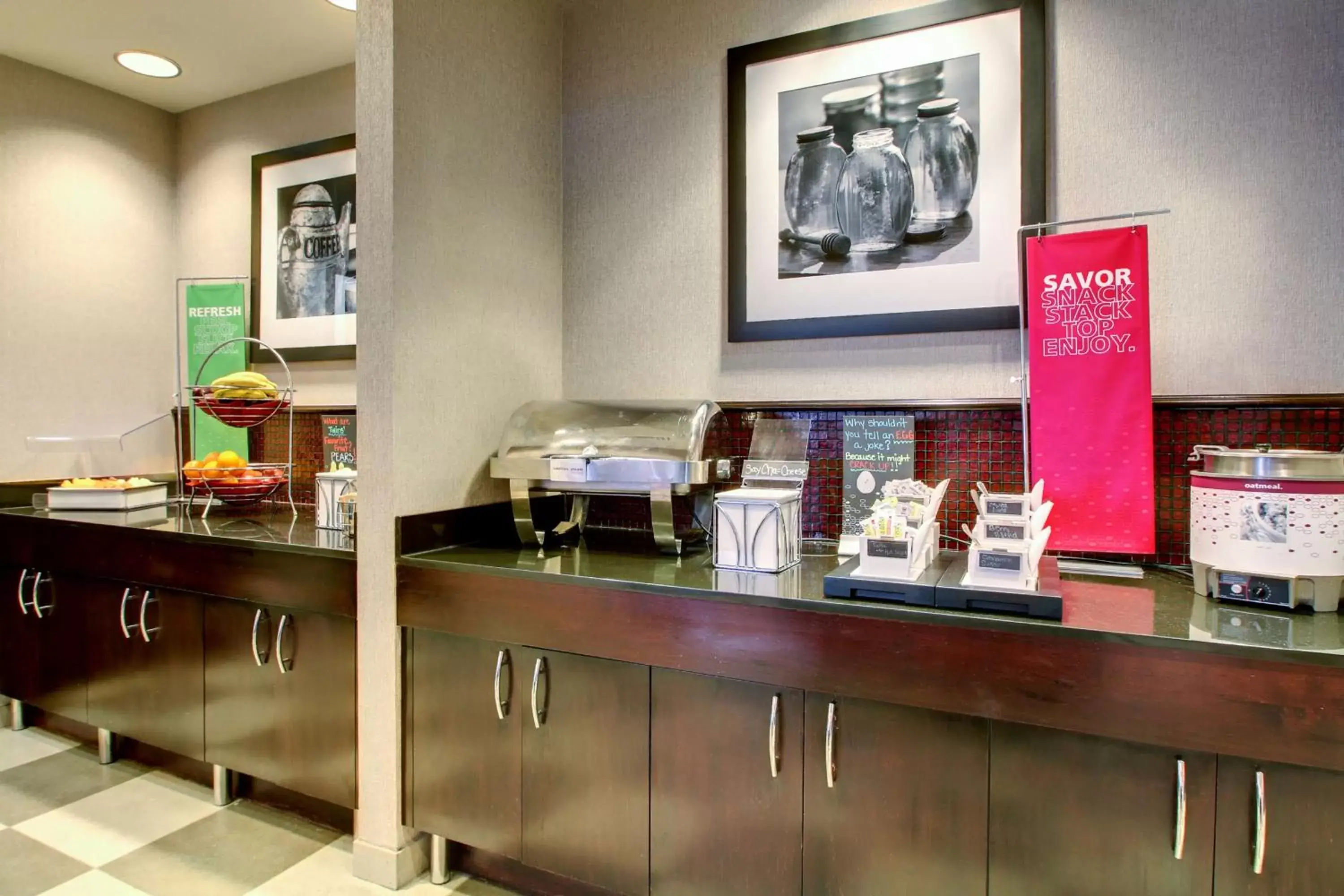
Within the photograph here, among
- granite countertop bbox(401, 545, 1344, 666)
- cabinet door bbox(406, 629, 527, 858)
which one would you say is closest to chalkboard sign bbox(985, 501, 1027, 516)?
granite countertop bbox(401, 545, 1344, 666)

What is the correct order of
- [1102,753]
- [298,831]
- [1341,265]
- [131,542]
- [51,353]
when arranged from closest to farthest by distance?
[1102,753] < [1341,265] < [298,831] < [131,542] < [51,353]

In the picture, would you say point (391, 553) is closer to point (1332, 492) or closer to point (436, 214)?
point (436, 214)

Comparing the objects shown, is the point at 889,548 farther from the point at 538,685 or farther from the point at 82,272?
the point at 82,272

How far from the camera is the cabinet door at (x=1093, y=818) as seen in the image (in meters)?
1.25

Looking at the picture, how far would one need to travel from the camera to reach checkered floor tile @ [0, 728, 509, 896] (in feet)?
6.49

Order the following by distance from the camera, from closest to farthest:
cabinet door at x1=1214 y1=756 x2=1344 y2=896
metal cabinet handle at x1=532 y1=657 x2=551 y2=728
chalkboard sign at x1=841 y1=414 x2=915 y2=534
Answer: cabinet door at x1=1214 y1=756 x2=1344 y2=896
metal cabinet handle at x1=532 y1=657 x2=551 y2=728
chalkboard sign at x1=841 y1=414 x2=915 y2=534

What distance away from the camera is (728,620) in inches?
61.5

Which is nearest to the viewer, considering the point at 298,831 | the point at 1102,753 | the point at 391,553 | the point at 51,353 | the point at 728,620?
the point at 1102,753

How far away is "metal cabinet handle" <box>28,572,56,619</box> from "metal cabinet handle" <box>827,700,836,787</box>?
281 cm

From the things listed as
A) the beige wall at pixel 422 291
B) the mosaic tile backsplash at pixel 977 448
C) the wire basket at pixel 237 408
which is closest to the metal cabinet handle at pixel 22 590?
the wire basket at pixel 237 408

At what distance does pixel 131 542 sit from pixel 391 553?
1145mm

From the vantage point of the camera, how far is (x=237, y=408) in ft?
9.07

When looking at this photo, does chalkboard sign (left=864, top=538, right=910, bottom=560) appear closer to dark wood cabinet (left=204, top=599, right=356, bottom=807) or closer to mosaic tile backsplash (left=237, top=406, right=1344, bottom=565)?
mosaic tile backsplash (left=237, top=406, right=1344, bottom=565)

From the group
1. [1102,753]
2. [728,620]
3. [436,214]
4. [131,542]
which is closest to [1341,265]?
[1102,753]
